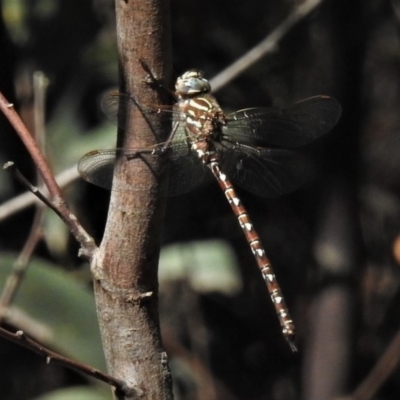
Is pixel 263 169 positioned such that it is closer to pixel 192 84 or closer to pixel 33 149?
pixel 192 84

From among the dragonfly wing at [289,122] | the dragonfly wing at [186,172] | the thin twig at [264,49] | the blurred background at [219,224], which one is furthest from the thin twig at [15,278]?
the thin twig at [264,49]

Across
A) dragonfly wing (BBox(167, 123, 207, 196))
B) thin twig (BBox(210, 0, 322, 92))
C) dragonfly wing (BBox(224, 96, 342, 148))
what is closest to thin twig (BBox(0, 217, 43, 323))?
dragonfly wing (BBox(167, 123, 207, 196))

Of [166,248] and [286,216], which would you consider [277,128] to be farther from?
[286,216]

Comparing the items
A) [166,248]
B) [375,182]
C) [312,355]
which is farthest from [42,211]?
[375,182]

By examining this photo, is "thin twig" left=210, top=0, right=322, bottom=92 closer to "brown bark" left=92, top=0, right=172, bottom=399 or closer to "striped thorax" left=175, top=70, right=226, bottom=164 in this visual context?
"striped thorax" left=175, top=70, right=226, bottom=164

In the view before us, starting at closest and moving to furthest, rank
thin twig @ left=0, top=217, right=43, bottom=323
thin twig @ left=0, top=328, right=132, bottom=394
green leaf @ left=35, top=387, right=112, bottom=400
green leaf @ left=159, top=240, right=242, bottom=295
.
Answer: thin twig @ left=0, top=328, right=132, bottom=394, thin twig @ left=0, top=217, right=43, bottom=323, green leaf @ left=35, top=387, right=112, bottom=400, green leaf @ left=159, top=240, right=242, bottom=295

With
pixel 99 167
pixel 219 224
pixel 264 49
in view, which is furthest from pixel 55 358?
pixel 219 224
